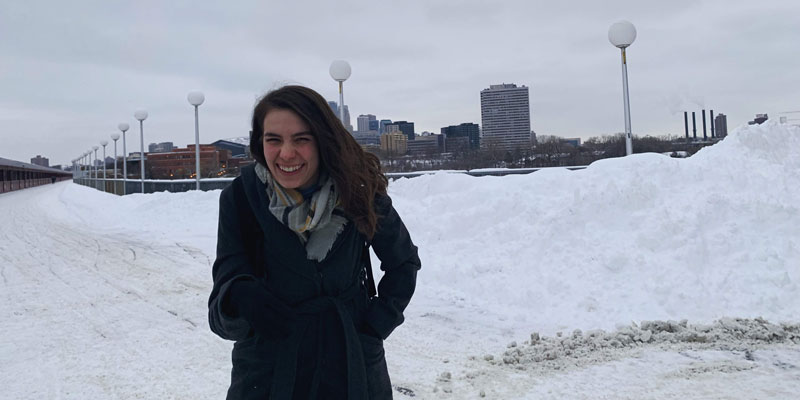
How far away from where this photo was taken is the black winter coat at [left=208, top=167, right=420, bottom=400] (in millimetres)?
1991

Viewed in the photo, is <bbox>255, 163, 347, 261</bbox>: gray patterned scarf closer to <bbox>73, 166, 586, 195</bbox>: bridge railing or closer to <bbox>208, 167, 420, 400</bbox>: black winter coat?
<bbox>208, 167, 420, 400</bbox>: black winter coat

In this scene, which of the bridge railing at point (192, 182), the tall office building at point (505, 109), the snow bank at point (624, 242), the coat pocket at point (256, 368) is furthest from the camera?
the tall office building at point (505, 109)

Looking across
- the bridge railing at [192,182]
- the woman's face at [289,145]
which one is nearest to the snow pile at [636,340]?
the woman's face at [289,145]

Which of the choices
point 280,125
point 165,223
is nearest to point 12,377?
point 280,125

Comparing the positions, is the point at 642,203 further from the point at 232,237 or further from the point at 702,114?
the point at 702,114

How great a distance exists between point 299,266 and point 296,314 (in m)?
0.19

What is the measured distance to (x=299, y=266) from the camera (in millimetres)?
2021

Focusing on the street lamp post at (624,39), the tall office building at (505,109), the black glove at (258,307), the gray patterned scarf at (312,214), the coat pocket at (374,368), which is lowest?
the coat pocket at (374,368)

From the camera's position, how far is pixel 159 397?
4.21 m

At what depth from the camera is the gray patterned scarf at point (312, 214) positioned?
6.59 ft

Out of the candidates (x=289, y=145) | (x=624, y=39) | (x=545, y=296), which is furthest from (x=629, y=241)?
(x=289, y=145)

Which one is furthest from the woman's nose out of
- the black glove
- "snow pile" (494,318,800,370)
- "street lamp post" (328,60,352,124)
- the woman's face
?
"street lamp post" (328,60,352,124)

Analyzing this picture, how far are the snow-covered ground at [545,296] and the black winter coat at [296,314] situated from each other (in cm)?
244

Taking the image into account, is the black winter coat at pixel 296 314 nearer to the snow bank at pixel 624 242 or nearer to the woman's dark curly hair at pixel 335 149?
the woman's dark curly hair at pixel 335 149
